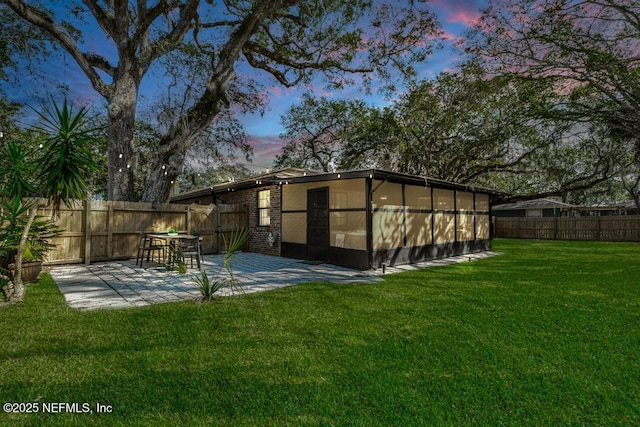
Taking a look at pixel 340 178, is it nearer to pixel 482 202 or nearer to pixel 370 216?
pixel 370 216

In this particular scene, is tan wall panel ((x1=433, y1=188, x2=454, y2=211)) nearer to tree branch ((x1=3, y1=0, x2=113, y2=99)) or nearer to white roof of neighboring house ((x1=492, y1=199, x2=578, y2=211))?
tree branch ((x1=3, y1=0, x2=113, y2=99))

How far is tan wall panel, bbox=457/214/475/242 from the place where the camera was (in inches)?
441

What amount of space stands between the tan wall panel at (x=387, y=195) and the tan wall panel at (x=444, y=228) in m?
2.00

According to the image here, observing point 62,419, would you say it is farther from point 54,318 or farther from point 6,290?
point 6,290

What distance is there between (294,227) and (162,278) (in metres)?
4.37

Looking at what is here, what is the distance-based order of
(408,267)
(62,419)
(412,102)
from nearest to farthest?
1. (62,419)
2. (408,267)
3. (412,102)

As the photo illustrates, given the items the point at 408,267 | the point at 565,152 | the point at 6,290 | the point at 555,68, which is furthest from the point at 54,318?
the point at 565,152

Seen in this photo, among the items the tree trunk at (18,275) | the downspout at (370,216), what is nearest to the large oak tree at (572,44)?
the downspout at (370,216)

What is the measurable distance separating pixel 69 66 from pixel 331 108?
12.5 m

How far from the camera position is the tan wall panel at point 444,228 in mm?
10120

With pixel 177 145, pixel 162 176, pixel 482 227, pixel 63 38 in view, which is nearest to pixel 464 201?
pixel 482 227

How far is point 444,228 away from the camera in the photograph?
10.5 m

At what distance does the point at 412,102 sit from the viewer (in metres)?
16.1

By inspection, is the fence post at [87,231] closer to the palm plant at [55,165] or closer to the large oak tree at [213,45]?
the large oak tree at [213,45]
